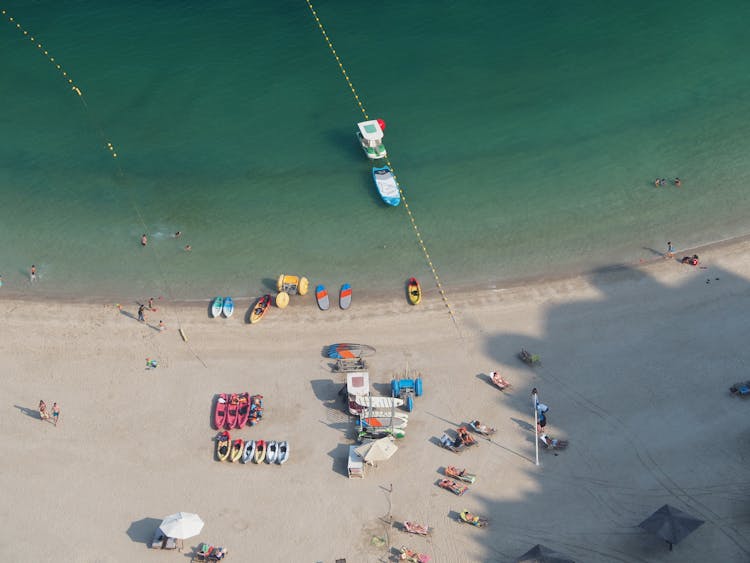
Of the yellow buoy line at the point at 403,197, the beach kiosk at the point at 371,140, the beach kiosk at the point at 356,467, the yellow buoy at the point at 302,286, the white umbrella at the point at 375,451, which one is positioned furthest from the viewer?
the beach kiosk at the point at 371,140

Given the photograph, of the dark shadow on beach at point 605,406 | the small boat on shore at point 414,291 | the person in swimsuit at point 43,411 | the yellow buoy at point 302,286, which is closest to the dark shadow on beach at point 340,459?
the dark shadow on beach at point 605,406

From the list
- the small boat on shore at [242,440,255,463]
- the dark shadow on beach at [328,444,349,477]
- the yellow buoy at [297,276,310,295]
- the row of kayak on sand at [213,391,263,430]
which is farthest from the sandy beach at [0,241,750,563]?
the yellow buoy at [297,276,310,295]

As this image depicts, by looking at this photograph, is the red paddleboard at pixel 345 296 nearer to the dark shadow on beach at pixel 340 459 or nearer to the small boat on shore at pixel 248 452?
the dark shadow on beach at pixel 340 459

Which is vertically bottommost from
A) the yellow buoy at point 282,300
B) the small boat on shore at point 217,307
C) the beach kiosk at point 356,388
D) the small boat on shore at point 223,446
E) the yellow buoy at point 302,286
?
the small boat on shore at point 223,446

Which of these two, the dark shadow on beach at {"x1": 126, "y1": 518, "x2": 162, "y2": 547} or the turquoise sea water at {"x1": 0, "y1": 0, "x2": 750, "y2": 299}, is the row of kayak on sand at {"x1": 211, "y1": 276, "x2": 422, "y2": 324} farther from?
the dark shadow on beach at {"x1": 126, "y1": 518, "x2": 162, "y2": 547}

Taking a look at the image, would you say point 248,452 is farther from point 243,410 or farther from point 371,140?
point 371,140

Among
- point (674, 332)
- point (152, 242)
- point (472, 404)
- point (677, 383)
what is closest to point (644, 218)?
point (674, 332)
